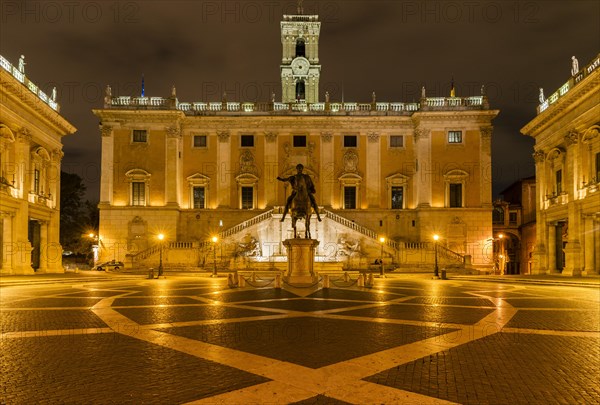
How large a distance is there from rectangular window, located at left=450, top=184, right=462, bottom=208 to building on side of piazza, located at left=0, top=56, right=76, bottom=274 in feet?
119

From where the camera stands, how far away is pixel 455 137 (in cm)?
5022

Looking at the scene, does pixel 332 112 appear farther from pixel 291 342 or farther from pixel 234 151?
pixel 291 342

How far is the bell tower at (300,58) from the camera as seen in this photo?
210ft

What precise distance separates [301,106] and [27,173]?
26622mm

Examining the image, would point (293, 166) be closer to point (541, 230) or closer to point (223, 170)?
point (223, 170)

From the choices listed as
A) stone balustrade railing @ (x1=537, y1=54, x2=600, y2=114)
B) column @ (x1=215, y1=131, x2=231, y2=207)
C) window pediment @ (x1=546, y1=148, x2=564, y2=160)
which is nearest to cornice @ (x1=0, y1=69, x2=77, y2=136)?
column @ (x1=215, y1=131, x2=231, y2=207)

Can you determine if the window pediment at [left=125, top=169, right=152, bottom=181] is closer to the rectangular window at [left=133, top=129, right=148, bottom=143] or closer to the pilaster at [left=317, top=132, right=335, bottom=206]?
the rectangular window at [left=133, top=129, right=148, bottom=143]

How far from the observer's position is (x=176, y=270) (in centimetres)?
4109

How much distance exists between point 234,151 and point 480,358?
4481cm

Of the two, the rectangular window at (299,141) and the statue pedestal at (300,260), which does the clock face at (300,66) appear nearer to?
the rectangular window at (299,141)

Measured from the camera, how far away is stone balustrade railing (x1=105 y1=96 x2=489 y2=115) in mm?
49906

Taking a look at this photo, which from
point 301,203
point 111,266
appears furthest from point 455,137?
point 111,266

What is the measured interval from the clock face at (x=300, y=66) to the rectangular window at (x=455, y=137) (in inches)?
871

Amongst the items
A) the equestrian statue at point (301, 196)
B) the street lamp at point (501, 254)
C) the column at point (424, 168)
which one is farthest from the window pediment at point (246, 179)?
the street lamp at point (501, 254)
